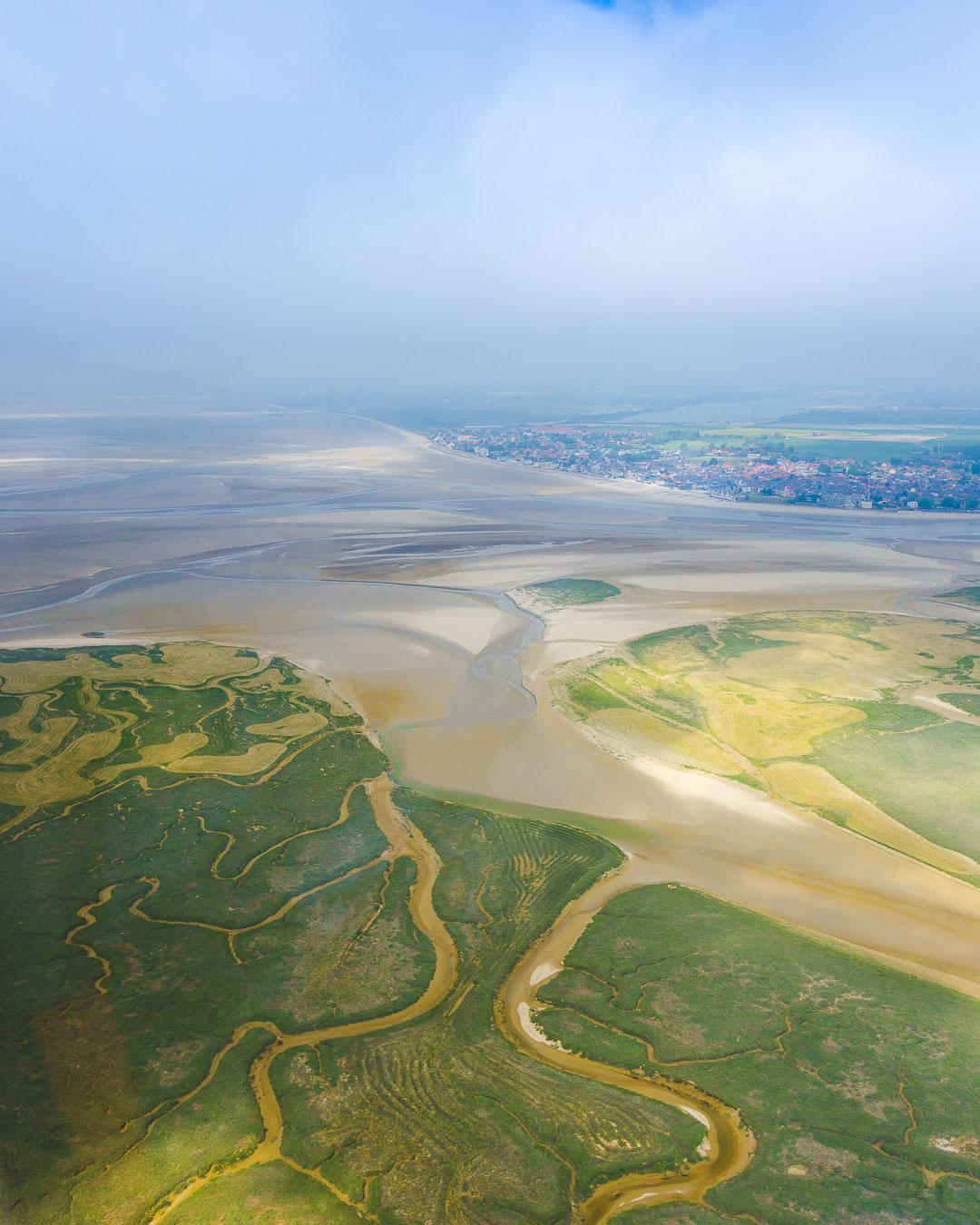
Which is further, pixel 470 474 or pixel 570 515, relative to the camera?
pixel 470 474

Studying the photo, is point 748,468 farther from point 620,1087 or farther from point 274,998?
point 274,998

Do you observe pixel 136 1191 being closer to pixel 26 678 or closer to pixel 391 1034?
pixel 391 1034

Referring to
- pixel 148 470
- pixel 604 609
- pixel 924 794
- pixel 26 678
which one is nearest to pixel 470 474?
pixel 148 470

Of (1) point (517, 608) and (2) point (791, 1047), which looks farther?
(1) point (517, 608)

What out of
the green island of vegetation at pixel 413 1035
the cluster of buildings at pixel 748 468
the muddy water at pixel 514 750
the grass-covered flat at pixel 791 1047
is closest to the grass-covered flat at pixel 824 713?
the muddy water at pixel 514 750

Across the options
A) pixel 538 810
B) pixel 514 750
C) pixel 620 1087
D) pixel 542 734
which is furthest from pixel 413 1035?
pixel 542 734
